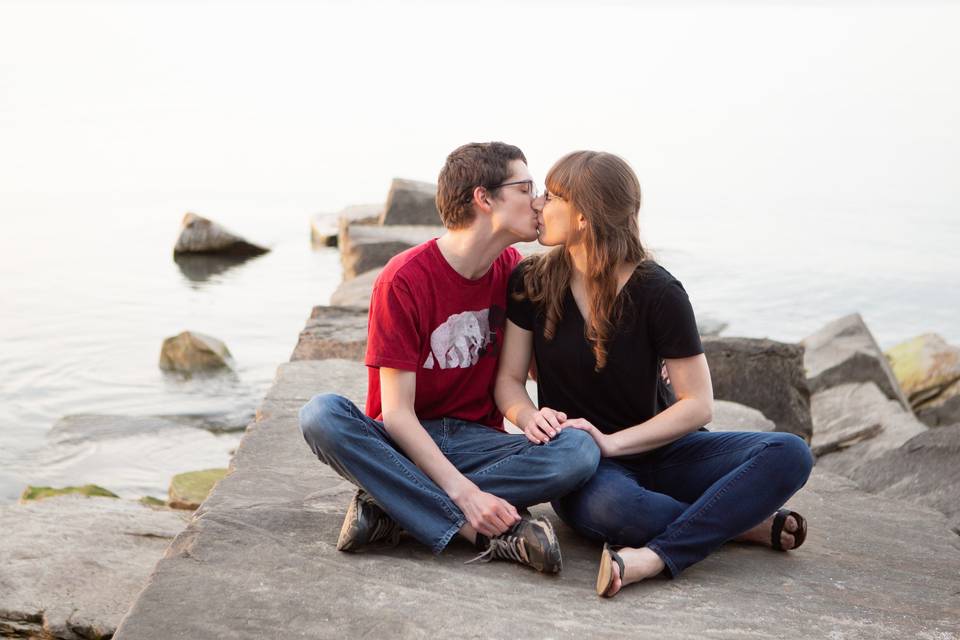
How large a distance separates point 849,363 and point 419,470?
4811 millimetres

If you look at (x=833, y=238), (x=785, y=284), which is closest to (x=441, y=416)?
(x=785, y=284)

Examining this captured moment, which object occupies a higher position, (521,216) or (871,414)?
(521,216)

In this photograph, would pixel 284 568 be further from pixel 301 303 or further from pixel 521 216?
pixel 301 303

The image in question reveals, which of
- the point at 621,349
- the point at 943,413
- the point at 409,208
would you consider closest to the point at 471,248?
the point at 621,349

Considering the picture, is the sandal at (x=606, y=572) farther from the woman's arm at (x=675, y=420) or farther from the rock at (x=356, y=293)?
the rock at (x=356, y=293)

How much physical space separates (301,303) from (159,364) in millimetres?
2341

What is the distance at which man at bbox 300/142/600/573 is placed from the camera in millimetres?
2955

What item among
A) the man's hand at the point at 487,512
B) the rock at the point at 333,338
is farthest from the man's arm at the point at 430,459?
the rock at the point at 333,338

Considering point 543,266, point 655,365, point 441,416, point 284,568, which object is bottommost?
point 284,568

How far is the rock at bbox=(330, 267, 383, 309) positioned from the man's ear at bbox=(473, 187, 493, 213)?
11.2 ft

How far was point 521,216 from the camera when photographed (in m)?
3.21

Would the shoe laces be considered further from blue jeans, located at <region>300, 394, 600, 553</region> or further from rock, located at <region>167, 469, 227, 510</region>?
rock, located at <region>167, 469, 227, 510</region>

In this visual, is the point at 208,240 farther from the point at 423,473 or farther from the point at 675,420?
the point at 675,420

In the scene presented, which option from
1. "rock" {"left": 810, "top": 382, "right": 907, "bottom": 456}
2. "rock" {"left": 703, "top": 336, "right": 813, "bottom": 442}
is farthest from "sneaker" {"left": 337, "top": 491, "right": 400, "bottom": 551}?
"rock" {"left": 810, "top": 382, "right": 907, "bottom": 456}
